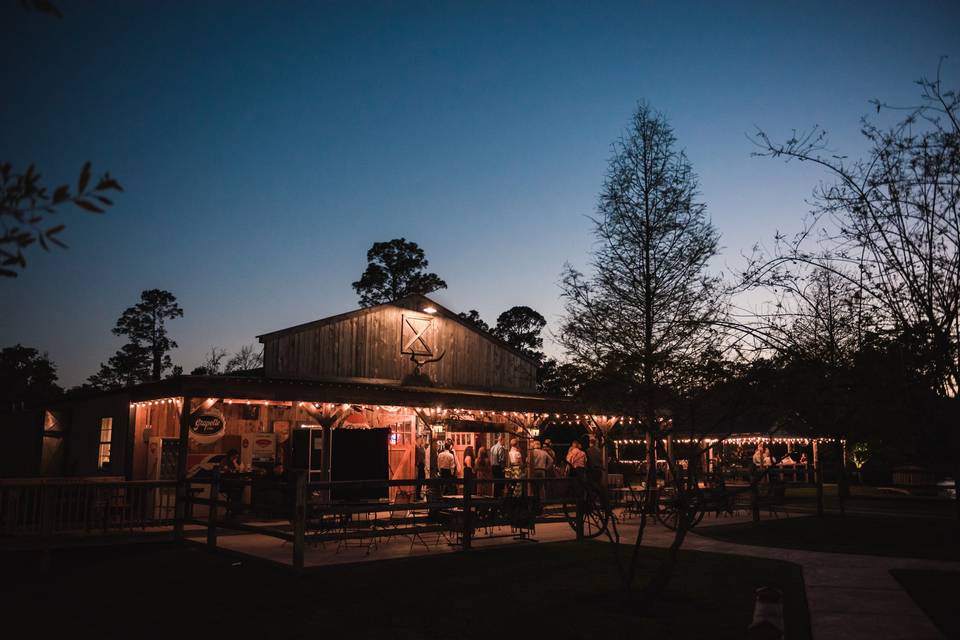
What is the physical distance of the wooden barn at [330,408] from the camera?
50.4 feet

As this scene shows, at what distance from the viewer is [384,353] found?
20.9 metres

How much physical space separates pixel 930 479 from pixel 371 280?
33457 millimetres

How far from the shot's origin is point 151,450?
16.4 meters

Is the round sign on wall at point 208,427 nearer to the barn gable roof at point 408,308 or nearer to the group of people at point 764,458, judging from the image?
the barn gable roof at point 408,308

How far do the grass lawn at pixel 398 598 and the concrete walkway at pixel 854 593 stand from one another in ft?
0.72

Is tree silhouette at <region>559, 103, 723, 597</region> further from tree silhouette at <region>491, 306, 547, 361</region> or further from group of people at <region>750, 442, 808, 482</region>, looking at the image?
tree silhouette at <region>491, 306, 547, 361</region>

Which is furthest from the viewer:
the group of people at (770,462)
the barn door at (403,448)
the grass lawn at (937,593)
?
the group of people at (770,462)

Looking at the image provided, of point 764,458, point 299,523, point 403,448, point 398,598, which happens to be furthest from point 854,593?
point 764,458

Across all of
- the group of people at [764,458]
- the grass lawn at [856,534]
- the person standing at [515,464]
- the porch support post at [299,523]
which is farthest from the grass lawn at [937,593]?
the group of people at [764,458]

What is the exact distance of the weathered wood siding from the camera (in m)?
19.4

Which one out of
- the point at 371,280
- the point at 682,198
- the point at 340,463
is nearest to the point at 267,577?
the point at 340,463

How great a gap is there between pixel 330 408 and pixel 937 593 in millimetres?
12405

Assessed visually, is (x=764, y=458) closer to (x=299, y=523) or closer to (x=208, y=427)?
(x=208, y=427)

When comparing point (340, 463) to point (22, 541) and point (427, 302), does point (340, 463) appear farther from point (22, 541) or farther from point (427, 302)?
point (427, 302)
